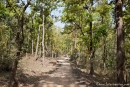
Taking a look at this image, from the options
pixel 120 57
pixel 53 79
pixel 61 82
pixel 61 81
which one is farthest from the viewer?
pixel 53 79

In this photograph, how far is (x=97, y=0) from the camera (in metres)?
21.4

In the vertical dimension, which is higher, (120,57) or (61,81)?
(120,57)

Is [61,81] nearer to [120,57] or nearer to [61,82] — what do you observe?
[61,82]

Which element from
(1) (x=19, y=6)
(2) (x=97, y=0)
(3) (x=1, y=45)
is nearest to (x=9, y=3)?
(1) (x=19, y=6)

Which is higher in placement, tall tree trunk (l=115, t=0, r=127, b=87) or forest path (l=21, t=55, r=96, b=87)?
tall tree trunk (l=115, t=0, r=127, b=87)

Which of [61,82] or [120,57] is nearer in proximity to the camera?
[120,57]

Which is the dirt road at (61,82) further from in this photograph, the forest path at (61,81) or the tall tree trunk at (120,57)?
the tall tree trunk at (120,57)

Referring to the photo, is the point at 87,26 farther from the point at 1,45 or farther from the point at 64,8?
the point at 1,45

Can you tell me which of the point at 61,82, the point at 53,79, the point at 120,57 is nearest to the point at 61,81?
the point at 61,82

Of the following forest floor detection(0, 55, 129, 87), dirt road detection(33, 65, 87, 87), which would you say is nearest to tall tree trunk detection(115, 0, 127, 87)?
forest floor detection(0, 55, 129, 87)

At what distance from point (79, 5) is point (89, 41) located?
14.1 ft

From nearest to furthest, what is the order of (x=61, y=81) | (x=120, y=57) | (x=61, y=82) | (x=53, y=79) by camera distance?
(x=120, y=57)
(x=61, y=82)
(x=61, y=81)
(x=53, y=79)

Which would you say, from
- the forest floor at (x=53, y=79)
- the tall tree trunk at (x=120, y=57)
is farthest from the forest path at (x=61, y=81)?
the tall tree trunk at (x=120, y=57)

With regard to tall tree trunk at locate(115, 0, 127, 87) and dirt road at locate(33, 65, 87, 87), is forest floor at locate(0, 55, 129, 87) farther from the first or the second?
tall tree trunk at locate(115, 0, 127, 87)
